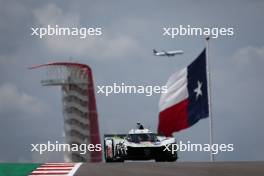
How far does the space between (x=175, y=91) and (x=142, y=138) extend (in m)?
3.56

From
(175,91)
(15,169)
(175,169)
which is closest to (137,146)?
(175,91)

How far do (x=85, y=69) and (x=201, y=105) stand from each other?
557 cm

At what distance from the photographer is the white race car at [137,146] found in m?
26.8

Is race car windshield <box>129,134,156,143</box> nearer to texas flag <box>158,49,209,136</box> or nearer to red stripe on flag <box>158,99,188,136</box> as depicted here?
red stripe on flag <box>158,99,188,136</box>

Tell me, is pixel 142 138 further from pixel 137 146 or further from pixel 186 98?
pixel 186 98

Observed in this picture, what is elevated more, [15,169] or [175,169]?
[15,169]

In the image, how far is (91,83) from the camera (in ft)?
92.4

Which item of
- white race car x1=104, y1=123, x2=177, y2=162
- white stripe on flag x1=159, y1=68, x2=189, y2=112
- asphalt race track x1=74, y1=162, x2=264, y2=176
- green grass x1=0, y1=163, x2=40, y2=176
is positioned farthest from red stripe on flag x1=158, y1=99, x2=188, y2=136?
green grass x1=0, y1=163, x2=40, y2=176

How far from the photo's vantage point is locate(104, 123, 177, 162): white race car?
26797mm

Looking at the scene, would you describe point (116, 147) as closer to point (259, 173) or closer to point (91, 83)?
point (91, 83)

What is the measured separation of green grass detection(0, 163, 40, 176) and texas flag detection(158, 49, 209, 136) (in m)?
7.94

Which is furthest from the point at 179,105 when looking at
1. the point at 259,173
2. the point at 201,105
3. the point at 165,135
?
the point at 259,173

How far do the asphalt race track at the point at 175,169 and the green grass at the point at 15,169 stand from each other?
1.65 metres

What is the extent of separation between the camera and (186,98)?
3017cm
